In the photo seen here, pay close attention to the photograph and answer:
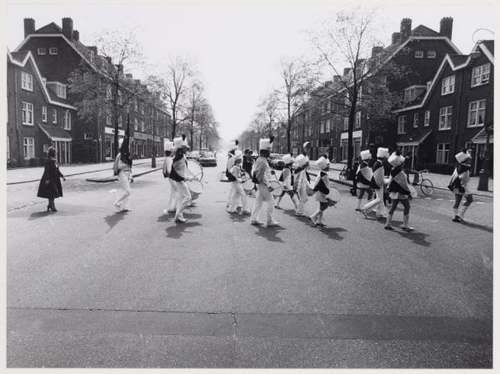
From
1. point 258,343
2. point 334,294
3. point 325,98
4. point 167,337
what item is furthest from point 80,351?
point 325,98

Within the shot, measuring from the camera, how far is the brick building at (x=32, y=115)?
96.5 feet

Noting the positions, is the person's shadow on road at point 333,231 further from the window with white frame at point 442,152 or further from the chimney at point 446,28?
the chimney at point 446,28

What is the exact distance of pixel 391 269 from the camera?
17.7 ft

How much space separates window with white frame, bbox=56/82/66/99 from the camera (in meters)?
38.2

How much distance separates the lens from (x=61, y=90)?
3888 cm

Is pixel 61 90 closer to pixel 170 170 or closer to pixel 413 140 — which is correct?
pixel 413 140

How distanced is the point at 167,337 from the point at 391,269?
341cm

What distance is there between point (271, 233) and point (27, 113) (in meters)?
31.4

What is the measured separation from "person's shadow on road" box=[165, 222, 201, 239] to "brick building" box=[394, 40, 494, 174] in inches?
738

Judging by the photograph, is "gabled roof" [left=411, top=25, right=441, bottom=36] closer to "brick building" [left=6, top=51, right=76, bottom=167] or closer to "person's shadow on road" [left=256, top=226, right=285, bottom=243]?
"brick building" [left=6, top=51, right=76, bottom=167]

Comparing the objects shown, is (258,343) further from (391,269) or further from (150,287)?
(391,269)

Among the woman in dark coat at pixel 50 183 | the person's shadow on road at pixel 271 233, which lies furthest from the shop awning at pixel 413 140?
the woman in dark coat at pixel 50 183

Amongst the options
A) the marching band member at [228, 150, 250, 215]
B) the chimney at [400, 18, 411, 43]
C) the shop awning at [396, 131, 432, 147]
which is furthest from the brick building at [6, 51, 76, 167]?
the chimney at [400, 18, 411, 43]

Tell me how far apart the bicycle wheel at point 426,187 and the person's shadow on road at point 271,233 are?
9.81 meters
